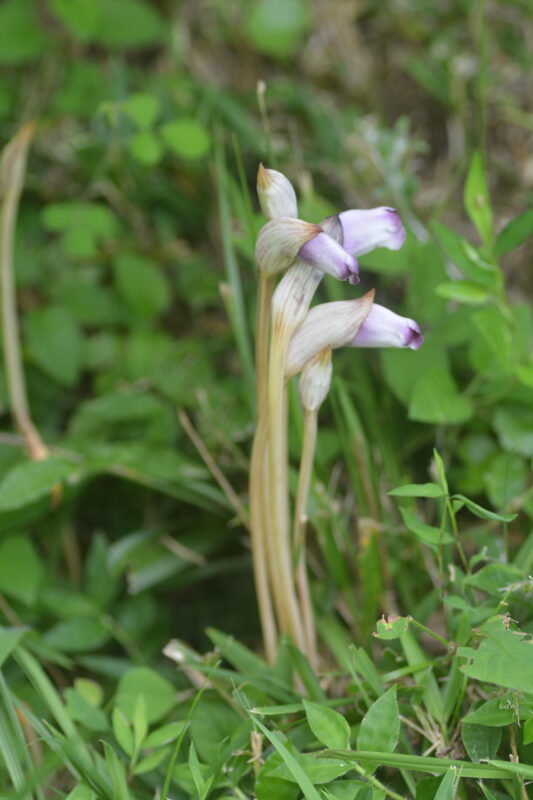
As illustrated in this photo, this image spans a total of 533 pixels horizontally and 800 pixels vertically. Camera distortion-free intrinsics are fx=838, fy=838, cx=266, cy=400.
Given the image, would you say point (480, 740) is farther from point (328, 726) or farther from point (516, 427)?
point (516, 427)

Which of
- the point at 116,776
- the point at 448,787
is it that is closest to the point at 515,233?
the point at 448,787

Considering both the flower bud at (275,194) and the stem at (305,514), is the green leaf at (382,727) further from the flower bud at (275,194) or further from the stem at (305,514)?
the flower bud at (275,194)

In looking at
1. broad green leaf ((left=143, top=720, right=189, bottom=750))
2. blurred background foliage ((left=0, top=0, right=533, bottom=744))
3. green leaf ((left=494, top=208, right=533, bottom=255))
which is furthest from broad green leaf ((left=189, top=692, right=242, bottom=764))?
green leaf ((left=494, top=208, right=533, bottom=255))

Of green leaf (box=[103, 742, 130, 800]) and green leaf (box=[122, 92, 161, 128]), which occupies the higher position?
green leaf (box=[122, 92, 161, 128])

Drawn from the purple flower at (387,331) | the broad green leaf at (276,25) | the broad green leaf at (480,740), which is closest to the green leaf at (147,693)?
the broad green leaf at (480,740)

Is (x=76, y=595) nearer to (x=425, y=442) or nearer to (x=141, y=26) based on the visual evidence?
(x=425, y=442)

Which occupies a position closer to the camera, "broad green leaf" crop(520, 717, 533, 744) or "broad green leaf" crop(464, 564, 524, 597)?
"broad green leaf" crop(520, 717, 533, 744)

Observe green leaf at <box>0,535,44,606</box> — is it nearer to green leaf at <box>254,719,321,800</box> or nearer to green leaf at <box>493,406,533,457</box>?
green leaf at <box>254,719,321,800</box>
